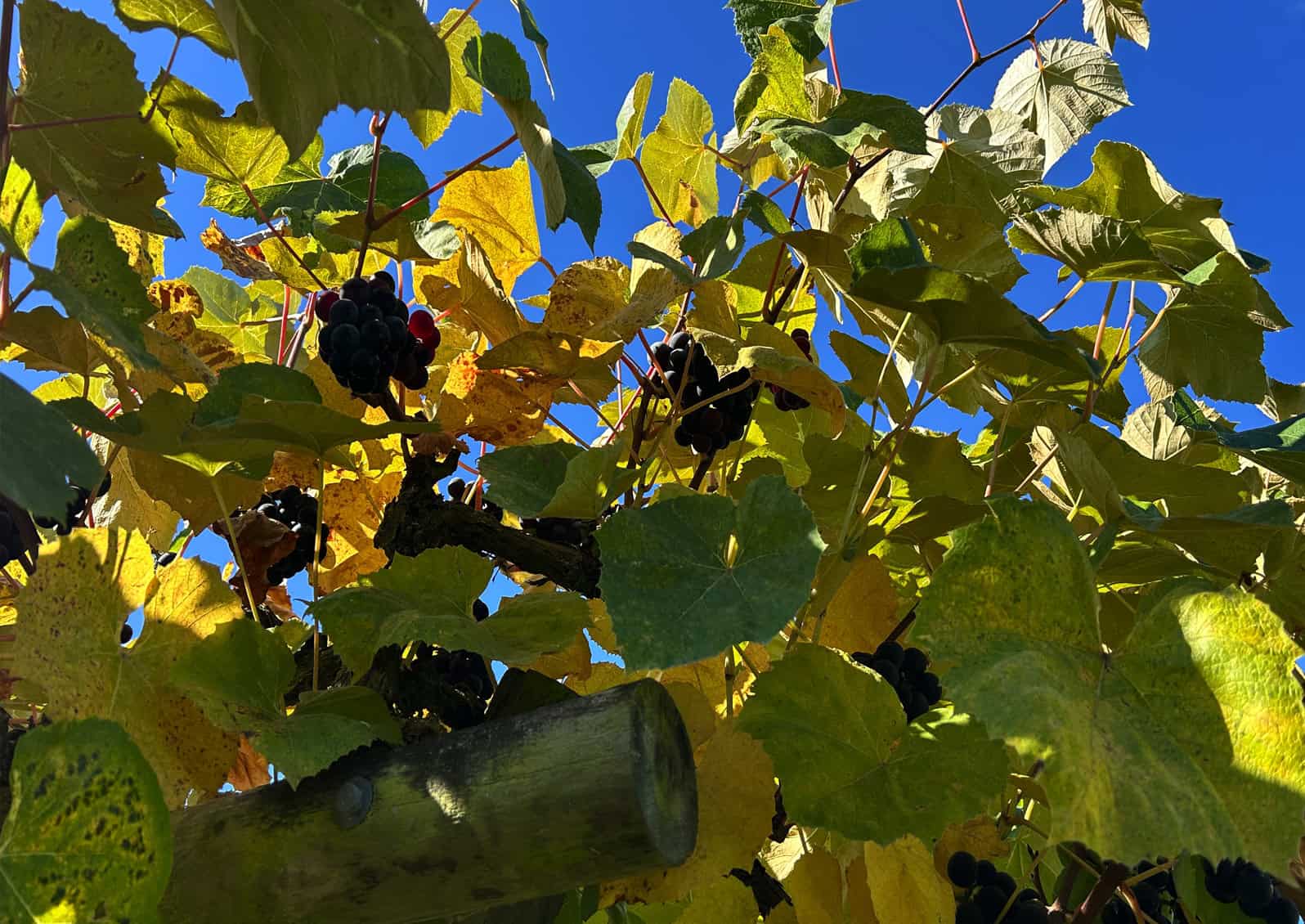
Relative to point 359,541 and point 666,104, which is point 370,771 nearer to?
point 359,541

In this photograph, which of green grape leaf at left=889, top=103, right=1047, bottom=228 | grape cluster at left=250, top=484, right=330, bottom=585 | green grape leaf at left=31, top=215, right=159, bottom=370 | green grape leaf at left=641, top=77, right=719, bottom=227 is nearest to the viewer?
green grape leaf at left=31, top=215, right=159, bottom=370

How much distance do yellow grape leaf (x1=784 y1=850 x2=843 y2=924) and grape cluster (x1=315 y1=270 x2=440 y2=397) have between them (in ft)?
1.62

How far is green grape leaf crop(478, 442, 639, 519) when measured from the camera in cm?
75

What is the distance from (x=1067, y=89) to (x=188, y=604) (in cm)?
128

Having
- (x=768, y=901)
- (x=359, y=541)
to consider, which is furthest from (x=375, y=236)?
(x=768, y=901)

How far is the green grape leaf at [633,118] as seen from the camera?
44.8 inches

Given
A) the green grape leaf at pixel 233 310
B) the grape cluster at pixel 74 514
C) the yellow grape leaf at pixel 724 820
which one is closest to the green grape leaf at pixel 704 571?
the yellow grape leaf at pixel 724 820

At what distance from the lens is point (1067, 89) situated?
1.48 m

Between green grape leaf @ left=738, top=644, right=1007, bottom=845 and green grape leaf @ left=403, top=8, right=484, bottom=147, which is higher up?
green grape leaf @ left=403, top=8, right=484, bottom=147

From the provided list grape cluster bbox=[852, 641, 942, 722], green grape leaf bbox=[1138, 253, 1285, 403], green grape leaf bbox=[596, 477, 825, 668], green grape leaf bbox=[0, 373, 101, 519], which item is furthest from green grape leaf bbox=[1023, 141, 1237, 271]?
green grape leaf bbox=[0, 373, 101, 519]

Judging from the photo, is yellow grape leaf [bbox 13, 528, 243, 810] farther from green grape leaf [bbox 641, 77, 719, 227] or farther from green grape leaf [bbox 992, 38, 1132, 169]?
green grape leaf [bbox 992, 38, 1132, 169]

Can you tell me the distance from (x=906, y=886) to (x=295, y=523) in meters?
0.63

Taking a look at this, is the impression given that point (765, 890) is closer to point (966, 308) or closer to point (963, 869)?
point (963, 869)

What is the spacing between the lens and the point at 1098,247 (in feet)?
3.16
